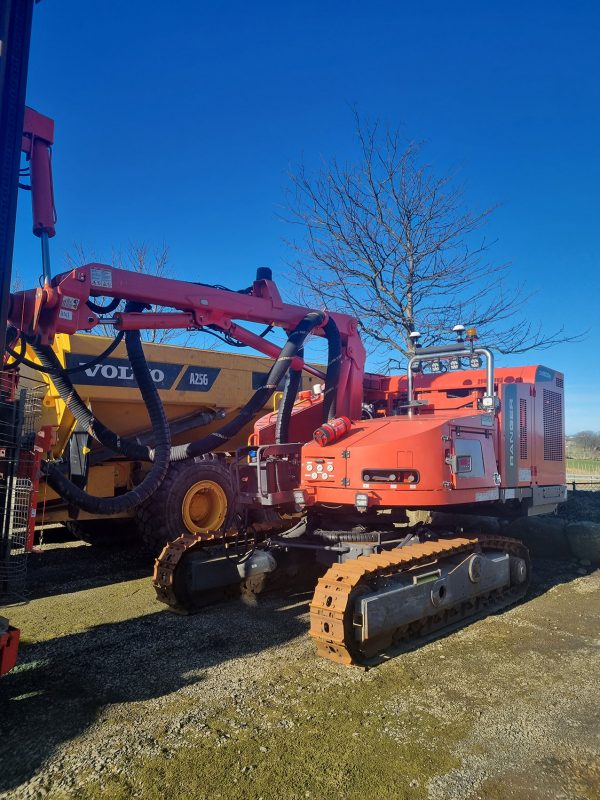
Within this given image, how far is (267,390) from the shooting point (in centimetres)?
627

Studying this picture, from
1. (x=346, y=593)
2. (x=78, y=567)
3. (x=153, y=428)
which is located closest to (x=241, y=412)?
(x=153, y=428)

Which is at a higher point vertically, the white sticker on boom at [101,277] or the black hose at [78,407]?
the white sticker on boom at [101,277]

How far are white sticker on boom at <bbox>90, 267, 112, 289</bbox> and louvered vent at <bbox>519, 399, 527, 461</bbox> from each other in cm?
442

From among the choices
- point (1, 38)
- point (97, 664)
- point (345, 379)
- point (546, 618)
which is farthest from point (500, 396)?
point (1, 38)

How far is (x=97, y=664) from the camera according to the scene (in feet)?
15.0

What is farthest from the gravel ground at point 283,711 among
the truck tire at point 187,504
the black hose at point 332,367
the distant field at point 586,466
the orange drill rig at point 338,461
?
the distant field at point 586,466

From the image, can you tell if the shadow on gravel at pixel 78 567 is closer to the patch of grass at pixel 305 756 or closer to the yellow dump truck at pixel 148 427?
the yellow dump truck at pixel 148 427

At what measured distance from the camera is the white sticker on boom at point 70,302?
5156 mm

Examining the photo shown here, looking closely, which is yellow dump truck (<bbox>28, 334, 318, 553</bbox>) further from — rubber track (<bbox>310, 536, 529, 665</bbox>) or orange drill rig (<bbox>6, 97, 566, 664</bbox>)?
rubber track (<bbox>310, 536, 529, 665</bbox>)

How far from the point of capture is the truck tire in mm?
7793

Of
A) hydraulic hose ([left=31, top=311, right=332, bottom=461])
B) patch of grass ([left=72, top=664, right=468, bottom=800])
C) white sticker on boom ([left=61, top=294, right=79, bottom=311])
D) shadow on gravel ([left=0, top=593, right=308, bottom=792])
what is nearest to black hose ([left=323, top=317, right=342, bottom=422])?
hydraulic hose ([left=31, top=311, right=332, bottom=461])

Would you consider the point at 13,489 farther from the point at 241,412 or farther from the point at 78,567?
the point at 78,567

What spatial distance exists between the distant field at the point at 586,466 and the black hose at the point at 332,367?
20078 millimetres

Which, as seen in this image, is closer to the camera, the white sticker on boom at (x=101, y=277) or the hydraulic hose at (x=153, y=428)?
the white sticker on boom at (x=101, y=277)
